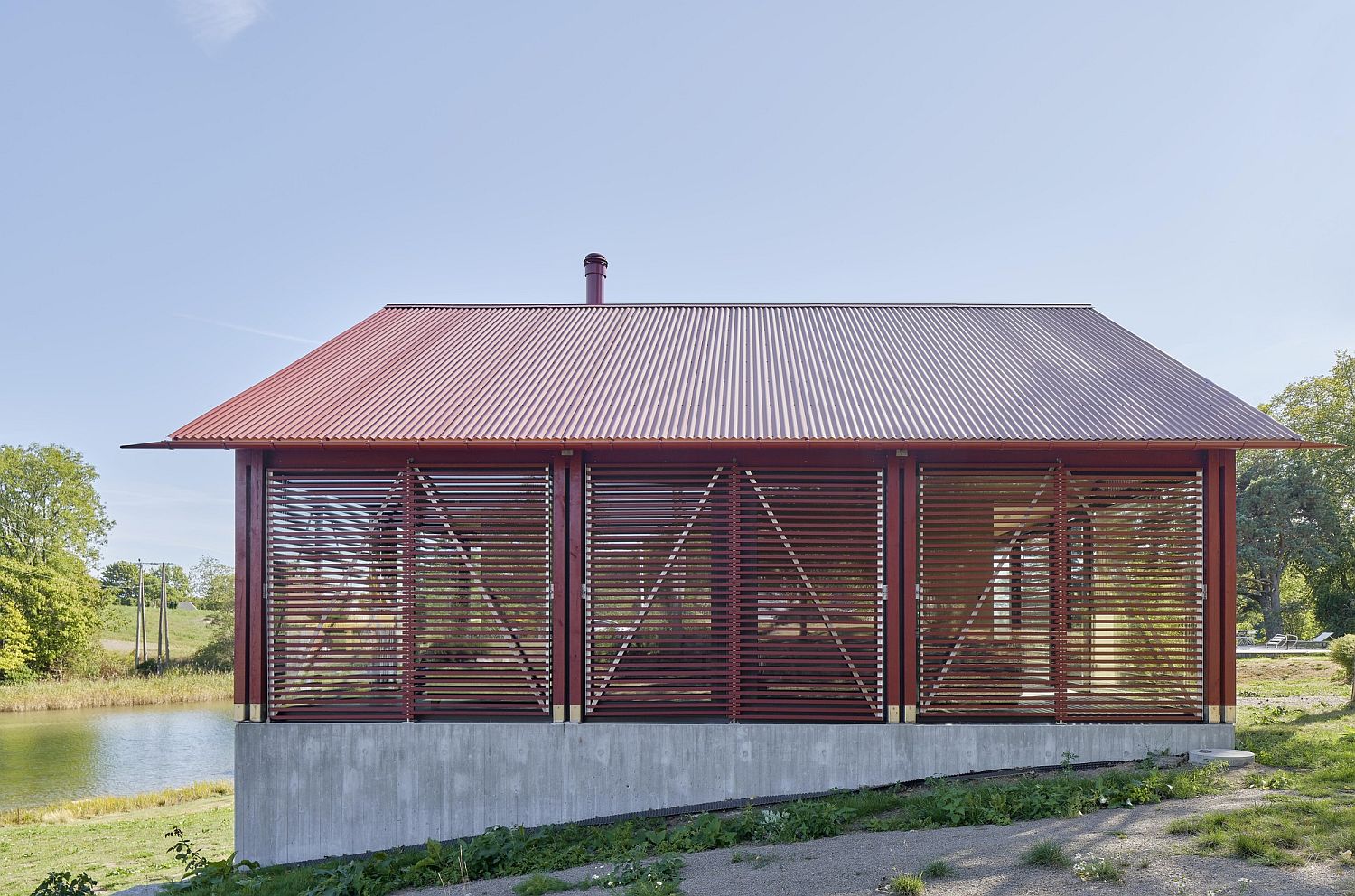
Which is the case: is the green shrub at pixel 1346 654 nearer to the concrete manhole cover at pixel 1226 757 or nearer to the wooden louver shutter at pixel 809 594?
the concrete manhole cover at pixel 1226 757

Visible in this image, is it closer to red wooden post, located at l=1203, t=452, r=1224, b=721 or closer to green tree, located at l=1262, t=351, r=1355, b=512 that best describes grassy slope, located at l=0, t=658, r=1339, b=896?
red wooden post, located at l=1203, t=452, r=1224, b=721

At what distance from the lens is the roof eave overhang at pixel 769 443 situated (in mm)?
7969

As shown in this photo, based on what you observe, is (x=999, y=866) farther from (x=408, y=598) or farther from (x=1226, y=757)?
(x=408, y=598)

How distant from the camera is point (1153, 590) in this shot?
8422 mm

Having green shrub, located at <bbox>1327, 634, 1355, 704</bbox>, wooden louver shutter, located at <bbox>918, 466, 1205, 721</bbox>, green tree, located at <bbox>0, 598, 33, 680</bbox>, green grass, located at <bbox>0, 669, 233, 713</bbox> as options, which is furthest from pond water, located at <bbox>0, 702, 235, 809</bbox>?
green shrub, located at <bbox>1327, 634, 1355, 704</bbox>

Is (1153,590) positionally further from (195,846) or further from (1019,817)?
(195,846)

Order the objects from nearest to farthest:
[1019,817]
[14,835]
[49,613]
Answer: [1019,817] → [14,835] → [49,613]

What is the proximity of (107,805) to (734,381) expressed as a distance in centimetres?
1446

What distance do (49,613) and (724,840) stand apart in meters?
30.9

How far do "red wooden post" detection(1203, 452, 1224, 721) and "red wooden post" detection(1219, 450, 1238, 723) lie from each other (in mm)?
18

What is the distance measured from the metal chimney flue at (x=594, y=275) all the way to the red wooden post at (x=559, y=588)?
732 centimetres

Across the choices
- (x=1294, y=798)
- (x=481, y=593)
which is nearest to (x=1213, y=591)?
(x=1294, y=798)

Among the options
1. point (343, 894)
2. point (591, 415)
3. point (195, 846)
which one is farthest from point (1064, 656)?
point (195, 846)

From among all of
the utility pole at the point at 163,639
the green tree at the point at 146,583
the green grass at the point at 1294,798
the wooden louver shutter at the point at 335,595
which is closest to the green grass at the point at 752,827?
the green grass at the point at 1294,798
